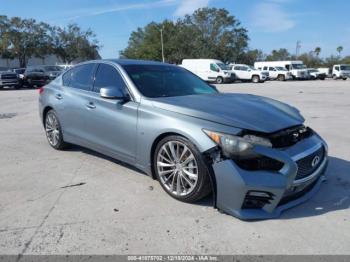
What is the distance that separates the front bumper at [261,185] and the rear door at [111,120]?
1403mm

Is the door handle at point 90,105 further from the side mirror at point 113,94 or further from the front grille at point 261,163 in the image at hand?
the front grille at point 261,163

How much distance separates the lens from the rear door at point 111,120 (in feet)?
15.4

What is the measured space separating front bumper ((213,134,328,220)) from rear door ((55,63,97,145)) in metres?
2.53

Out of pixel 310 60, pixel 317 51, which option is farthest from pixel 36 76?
pixel 317 51

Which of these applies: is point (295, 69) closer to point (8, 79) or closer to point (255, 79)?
point (255, 79)

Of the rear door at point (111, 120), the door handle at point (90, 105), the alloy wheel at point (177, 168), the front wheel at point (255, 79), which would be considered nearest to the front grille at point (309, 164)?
the alloy wheel at point (177, 168)

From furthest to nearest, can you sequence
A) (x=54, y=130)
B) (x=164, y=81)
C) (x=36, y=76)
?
1. (x=36, y=76)
2. (x=54, y=130)
3. (x=164, y=81)

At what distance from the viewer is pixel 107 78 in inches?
210

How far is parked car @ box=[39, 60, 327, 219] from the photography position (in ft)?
12.0

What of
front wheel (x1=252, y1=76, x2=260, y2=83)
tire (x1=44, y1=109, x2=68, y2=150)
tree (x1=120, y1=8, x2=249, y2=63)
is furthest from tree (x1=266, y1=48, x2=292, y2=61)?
tire (x1=44, y1=109, x2=68, y2=150)

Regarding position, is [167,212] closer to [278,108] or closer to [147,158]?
[147,158]

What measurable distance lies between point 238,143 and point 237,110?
621 mm

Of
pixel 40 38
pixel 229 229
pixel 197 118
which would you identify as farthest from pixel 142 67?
pixel 40 38

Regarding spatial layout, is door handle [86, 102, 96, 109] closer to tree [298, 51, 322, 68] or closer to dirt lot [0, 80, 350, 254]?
dirt lot [0, 80, 350, 254]
